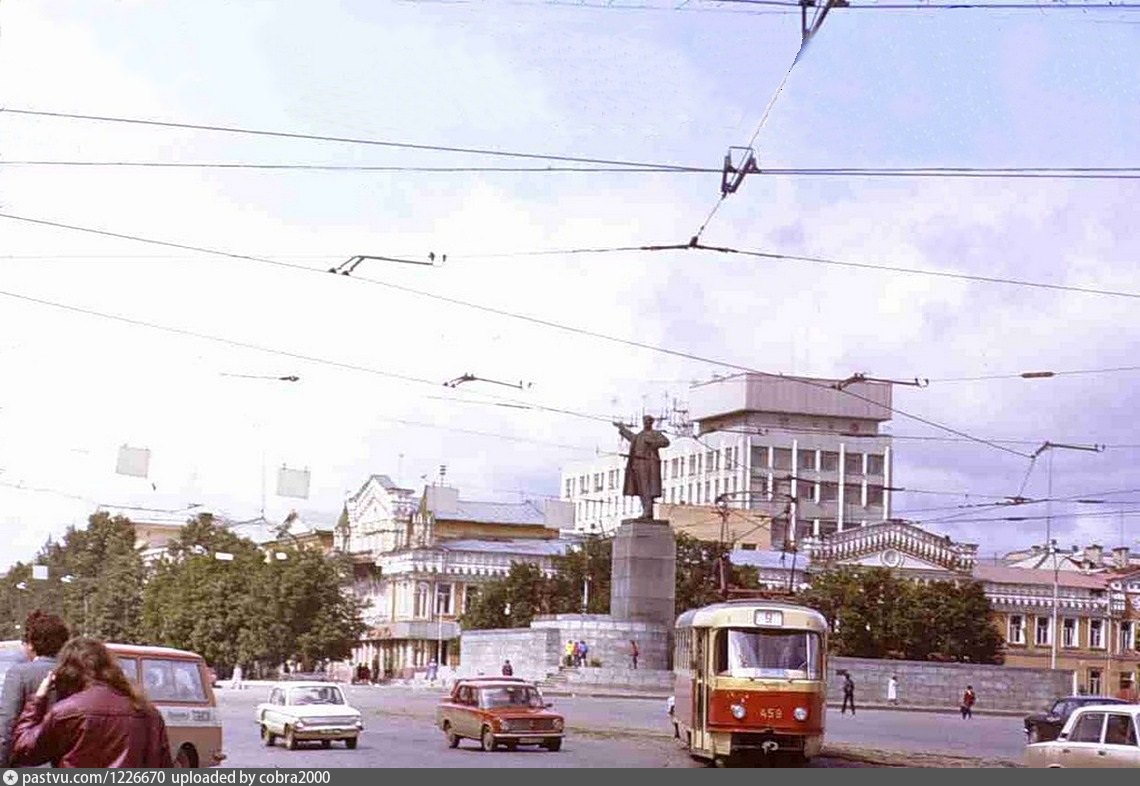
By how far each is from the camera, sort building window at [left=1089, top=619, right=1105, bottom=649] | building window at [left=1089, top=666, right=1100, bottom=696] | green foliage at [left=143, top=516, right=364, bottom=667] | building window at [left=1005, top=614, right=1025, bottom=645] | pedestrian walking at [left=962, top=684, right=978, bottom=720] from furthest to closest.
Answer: building window at [left=1005, top=614, right=1025, bottom=645] < building window at [left=1089, top=619, right=1105, bottom=649] < building window at [left=1089, top=666, right=1100, bottom=696] < pedestrian walking at [left=962, top=684, right=978, bottom=720] < green foliage at [left=143, top=516, right=364, bottom=667]

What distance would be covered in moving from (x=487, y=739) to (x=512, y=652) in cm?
2597

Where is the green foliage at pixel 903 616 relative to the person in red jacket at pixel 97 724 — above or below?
above

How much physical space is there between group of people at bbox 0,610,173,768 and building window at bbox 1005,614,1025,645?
63.8 metres

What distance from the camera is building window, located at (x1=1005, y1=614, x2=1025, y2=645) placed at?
6894cm

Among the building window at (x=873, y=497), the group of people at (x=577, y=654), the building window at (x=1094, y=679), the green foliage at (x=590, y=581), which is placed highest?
the building window at (x=873, y=497)

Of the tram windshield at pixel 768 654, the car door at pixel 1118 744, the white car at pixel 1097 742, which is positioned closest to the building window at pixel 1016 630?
the tram windshield at pixel 768 654

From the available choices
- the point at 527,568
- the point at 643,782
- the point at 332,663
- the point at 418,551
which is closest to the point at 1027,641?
the point at 527,568

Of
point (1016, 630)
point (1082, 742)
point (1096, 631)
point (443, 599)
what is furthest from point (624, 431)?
point (1016, 630)

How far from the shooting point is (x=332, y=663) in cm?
2972

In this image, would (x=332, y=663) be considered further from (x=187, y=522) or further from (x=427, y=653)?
(x=427, y=653)

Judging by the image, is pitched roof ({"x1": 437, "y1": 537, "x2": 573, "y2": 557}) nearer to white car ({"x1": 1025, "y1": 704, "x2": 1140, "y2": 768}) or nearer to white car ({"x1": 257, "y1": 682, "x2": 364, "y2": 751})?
white car ({"x1": 257, "y1": 682, "x2": 364, "y2": 751})

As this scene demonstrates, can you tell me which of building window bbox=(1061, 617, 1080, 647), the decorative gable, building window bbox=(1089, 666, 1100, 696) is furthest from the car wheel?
building window bbox=(1061, 617, 1080, 647)

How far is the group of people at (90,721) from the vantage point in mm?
7676

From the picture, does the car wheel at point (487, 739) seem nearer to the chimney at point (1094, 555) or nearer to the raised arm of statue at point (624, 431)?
the raised arm of statue at point (624, 431)
